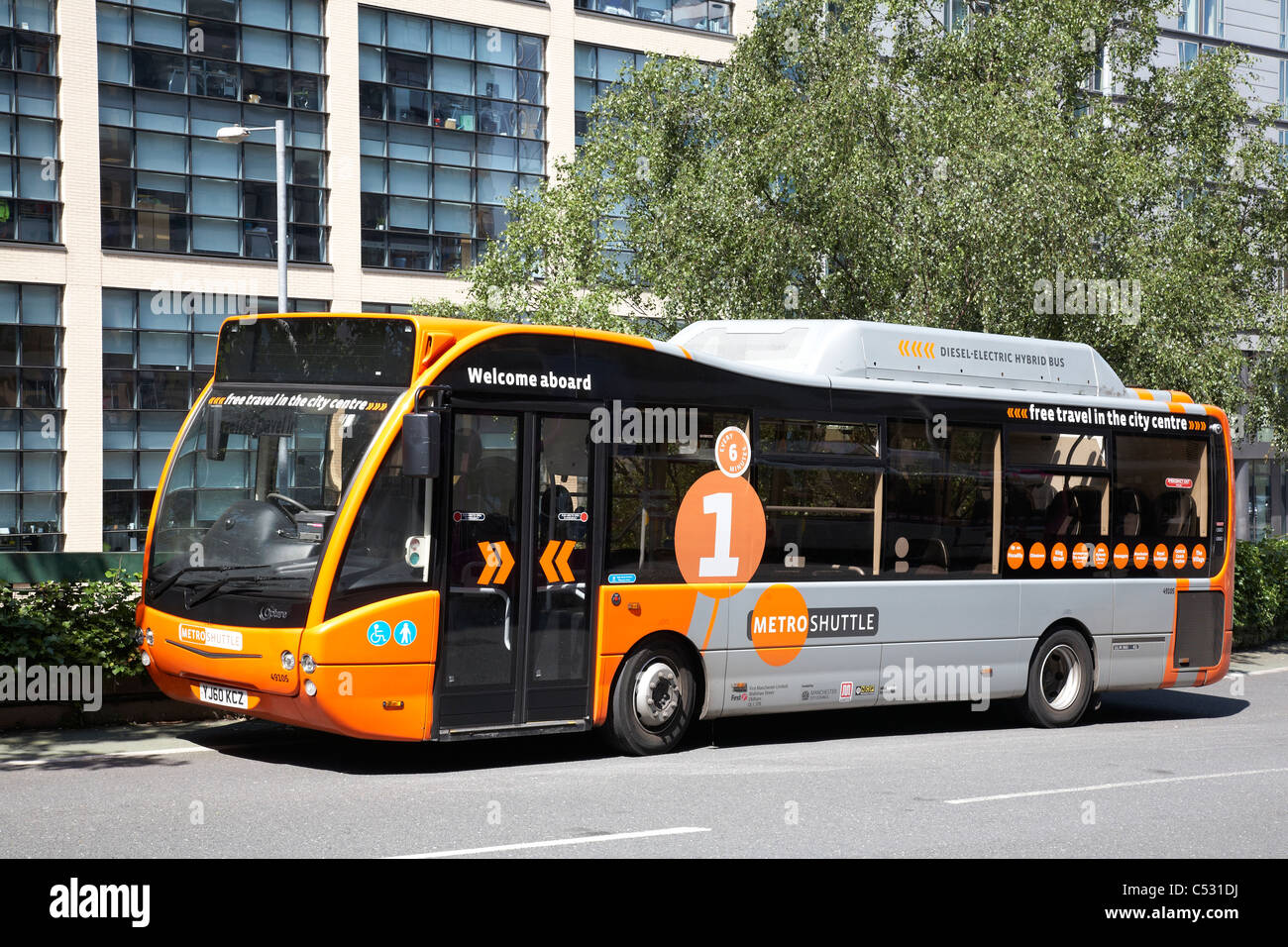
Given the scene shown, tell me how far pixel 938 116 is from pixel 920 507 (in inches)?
344

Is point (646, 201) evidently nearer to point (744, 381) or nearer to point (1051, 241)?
point (1051, 241)

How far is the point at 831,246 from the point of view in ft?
65.5

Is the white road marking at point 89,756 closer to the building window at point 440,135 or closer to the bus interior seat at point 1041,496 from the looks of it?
the bus interior seat at point 1041,496

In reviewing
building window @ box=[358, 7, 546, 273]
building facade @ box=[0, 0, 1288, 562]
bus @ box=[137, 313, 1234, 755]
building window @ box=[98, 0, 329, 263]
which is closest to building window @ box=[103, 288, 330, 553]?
building facade @ box=[0, 0, 1288, 562]

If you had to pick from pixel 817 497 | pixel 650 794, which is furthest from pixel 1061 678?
pixel 650 794

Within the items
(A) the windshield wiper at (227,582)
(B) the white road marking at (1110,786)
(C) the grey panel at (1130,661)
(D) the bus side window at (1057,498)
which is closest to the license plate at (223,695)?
(A) the windshield wiper at (227,582)

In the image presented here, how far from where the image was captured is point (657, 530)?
11438 mm

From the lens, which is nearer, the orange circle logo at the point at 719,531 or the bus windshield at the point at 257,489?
the bus windshield at the point at 257,489

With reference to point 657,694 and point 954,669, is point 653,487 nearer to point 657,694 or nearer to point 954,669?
point 657,694

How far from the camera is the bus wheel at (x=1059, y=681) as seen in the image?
14.1 metres

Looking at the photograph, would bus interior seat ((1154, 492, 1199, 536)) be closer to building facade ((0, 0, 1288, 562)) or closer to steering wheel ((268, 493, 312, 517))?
steering wheel ((268, 493, 312, 517))

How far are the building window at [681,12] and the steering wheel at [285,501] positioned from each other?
3242 cm

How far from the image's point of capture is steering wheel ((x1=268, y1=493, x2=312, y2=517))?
1001 cm

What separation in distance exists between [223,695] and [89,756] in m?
1.33
